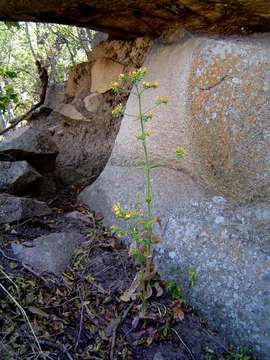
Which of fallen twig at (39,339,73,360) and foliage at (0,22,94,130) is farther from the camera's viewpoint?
foliage at (0,22,94,130)

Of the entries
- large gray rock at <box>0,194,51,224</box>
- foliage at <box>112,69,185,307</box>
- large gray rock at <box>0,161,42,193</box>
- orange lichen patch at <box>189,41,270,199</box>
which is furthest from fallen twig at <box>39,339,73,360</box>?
large gray rock at <box>0,161,42,193</box>

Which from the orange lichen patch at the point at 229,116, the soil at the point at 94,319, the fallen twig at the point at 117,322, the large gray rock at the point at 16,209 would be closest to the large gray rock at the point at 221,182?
the orange lichen patch at the point at 229,116

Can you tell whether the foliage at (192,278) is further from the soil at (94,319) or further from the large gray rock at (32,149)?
the large gray rock at (32,149)

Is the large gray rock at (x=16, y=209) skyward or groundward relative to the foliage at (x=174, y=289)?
skyward

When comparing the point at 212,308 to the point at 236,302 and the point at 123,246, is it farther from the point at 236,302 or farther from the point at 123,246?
the point at 123,246

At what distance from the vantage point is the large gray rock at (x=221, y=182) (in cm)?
162

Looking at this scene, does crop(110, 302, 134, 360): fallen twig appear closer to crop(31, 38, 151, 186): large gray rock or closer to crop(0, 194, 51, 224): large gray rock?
crop(0, 194, 51, 224): large gray rock

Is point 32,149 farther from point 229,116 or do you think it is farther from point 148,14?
point 229,116

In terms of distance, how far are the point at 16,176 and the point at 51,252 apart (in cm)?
70

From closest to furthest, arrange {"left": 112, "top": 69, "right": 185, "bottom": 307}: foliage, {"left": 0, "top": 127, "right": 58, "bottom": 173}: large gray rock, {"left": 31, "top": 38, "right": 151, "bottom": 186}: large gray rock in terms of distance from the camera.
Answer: {"left": 112, "top": 69, "right": 185, "bottom": 307}: foliage, {"left": 0, "top": 127, "right": 58, "bottom": 173}: large gray rock, {"left": 31, "top": 38, "right": 151, "bottom": 186}: large gray rock

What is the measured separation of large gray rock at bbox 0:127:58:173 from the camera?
2559 mm

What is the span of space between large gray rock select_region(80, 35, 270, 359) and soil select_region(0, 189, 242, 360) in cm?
14

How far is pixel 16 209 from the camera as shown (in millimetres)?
2148

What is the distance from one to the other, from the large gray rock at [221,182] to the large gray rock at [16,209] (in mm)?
699
